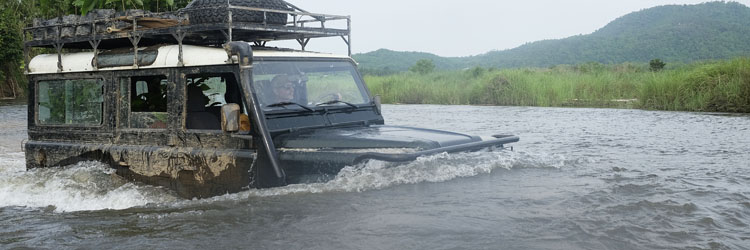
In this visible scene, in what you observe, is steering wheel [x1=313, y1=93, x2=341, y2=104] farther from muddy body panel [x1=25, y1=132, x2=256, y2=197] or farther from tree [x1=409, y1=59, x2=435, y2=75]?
tree [x1=409, y1=59, x2=435, y2=75]

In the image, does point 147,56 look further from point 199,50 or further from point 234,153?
point 234,153

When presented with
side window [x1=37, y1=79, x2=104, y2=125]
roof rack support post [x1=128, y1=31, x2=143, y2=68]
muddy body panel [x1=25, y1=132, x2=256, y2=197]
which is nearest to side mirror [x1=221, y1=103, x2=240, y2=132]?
muddy body panel [x1=25, y1=132, x2=256, y2=197]

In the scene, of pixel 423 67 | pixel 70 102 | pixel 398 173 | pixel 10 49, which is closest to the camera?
pixel 398 173

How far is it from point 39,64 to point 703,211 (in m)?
6.92

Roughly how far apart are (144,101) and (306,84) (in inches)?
66.6

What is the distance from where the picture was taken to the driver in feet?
20.7

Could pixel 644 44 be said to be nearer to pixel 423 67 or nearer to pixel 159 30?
pixel 423 67

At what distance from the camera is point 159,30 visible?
6578 millimetres

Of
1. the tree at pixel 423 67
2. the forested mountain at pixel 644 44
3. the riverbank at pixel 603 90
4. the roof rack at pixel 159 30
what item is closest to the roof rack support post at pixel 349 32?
the roof rack at pixel 159 30

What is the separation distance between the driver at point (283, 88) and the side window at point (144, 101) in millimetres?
1183

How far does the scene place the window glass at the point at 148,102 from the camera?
673cm

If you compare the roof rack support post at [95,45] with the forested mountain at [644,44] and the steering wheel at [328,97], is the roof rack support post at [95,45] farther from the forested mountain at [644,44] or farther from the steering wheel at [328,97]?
the forested mountain at [644,44]

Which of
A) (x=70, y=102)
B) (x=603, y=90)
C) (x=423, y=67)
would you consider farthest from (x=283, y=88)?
(x=423, y=67)

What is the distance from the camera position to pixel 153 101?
690 centimetres
